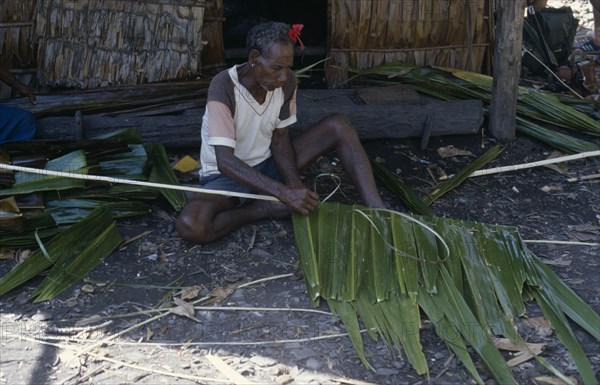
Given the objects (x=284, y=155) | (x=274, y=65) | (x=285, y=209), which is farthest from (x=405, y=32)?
(x=274, y=65)

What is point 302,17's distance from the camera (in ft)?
23.5

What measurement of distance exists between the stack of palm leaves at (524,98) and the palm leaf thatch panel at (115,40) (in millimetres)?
1211

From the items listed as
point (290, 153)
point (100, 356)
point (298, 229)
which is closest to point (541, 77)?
point (290, 153)

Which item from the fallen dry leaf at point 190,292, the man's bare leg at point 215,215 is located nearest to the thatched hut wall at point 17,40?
the man's bare leg at point 215,215

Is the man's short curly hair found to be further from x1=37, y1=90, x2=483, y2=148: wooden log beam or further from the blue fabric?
the blue fabric

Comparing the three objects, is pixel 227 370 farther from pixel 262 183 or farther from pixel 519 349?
pixel 519 349

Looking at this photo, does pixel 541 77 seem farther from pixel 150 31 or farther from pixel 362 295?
pixel 362 295

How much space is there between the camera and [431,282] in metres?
3.15

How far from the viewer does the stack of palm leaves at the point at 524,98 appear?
496 centimetres

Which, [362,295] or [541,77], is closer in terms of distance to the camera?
[362,295]

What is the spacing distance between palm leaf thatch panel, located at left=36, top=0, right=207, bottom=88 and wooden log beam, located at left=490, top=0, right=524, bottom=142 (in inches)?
77.1

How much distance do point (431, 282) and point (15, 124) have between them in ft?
8.40

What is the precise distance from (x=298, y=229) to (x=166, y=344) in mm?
832

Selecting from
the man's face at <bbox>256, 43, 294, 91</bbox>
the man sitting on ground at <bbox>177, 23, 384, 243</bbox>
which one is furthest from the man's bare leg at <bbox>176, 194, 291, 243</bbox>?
the man's face at <bbox>256, 43, 294, 91</bbox>
